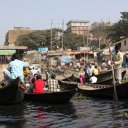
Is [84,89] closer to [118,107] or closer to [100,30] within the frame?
[118,107]

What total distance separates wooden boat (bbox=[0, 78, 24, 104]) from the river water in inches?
8.2

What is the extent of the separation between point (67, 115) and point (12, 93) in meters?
2.45

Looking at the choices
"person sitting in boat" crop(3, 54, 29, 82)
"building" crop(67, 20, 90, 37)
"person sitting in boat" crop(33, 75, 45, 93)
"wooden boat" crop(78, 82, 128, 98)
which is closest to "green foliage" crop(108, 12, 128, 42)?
"wooden boat" crop(78, 82, 128, 98)

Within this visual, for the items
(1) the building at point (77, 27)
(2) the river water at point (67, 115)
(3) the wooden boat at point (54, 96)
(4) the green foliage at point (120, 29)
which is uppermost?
(1) the building at point (77, 27)

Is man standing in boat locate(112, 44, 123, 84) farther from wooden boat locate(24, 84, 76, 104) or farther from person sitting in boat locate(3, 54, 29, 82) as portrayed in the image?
person sitting in boat locate(3, 54, 29, 82)

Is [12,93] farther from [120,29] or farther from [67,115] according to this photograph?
[120,29]

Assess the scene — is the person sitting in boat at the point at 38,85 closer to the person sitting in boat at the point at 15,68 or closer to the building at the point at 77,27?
the person sitting in boat at the point at 15,68

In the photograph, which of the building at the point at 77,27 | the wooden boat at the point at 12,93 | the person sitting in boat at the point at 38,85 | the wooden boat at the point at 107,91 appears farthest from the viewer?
the building at the point at 77,27

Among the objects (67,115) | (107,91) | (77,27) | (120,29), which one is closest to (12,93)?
(67,115)

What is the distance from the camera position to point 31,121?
10539mm

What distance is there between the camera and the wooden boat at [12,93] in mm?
12680

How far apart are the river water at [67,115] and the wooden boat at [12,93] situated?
21 cm

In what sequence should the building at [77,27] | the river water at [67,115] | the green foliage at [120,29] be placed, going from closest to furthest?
the river water at [67,115] < the green foliage at [120,29] < the building at [77,27]

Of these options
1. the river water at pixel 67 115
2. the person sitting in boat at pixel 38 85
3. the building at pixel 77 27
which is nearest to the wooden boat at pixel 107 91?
the river water at pixel 67 115
